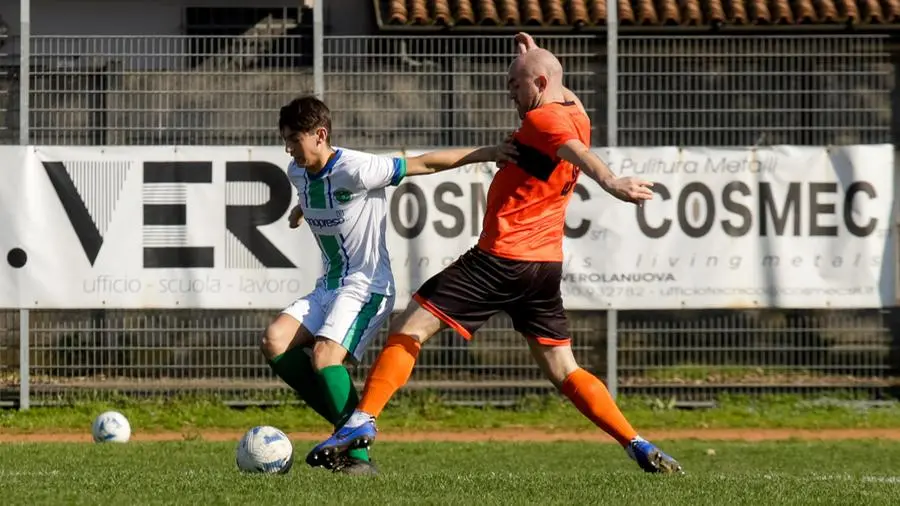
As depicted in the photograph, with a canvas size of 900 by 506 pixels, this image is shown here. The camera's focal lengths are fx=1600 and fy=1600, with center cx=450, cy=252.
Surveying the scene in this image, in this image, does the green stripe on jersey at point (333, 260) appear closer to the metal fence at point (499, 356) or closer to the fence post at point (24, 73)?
the metal fence at point (499, 356)

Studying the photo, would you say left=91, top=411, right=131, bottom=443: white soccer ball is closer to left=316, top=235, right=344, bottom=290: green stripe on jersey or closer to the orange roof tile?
left=316, top=235, right=344, bottom=290: green stripe on jersey

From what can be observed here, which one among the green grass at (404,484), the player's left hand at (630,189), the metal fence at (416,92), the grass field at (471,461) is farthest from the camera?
the metal fence at (416,92)

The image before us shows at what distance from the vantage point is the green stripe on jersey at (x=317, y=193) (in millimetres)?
7641

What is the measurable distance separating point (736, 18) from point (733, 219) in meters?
3.76

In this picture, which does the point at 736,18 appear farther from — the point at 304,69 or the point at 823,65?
the point at 304,69

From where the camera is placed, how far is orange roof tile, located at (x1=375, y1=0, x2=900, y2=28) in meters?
15.3

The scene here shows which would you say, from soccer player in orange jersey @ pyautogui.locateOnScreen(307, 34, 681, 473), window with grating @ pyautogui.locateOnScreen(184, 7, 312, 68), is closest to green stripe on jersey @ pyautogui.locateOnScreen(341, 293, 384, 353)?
soccer player in orange jersey @ pyautogui.locateOnScreen(307, 34, 681, 473)

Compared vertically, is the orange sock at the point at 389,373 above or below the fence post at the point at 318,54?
below

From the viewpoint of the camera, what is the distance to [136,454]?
9.60 m

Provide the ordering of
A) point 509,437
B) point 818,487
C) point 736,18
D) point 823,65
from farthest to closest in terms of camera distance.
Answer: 1. point 736,18
2. point 823,65
3. point 509,437
4. point 818,487

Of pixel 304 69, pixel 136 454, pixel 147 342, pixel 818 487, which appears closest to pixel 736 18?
pixel 304 69

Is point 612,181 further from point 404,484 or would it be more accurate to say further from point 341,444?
point 341,444

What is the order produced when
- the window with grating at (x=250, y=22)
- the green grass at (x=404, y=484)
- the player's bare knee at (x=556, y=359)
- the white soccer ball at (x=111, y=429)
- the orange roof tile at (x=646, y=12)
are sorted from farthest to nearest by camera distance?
the orange roof tile at (x=646, y=12) → the window with grating at (x=250, y=22) → the white soccer ball at (x=111, y=429) → the player's bare knee at (x=556, y=359) → the green grass at (x=404, y=484)

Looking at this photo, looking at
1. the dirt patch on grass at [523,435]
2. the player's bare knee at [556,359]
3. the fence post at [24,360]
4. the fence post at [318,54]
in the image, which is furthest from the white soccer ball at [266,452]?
the fence post at [24,360]
